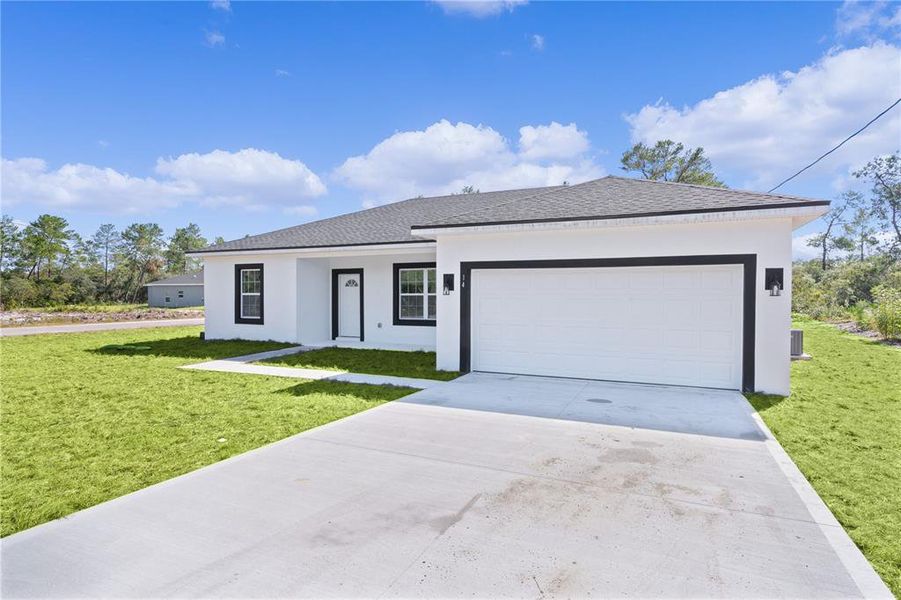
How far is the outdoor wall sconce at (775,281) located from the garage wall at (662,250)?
8 centimetres

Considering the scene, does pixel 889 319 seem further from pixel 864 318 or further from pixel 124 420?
pixel 124 420

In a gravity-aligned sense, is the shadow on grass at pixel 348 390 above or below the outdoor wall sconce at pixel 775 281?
below

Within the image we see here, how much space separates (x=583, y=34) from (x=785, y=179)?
11875 millimetres

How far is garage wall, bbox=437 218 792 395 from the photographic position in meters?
7.32

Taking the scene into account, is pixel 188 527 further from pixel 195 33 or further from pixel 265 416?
pixel 195 33

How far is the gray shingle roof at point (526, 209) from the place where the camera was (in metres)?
7.80

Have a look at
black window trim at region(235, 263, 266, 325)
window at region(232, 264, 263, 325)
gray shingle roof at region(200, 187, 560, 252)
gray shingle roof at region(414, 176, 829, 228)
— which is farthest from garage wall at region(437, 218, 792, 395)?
window at region(232, 264, 263, 325)

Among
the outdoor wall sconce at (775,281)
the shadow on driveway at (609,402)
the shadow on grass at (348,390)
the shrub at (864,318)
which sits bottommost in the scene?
the shadow on grass at (348,390)

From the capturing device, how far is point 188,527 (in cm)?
332

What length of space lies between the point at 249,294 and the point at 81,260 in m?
66.1

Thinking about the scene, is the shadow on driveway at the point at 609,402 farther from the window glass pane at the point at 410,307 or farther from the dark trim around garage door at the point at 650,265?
the window glass pane at the point at 410,307

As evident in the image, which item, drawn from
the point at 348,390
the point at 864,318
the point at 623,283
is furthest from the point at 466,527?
the point at 864,318

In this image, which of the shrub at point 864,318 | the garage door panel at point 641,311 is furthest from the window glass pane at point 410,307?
the shrub at point 864,318

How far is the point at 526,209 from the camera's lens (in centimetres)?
944
